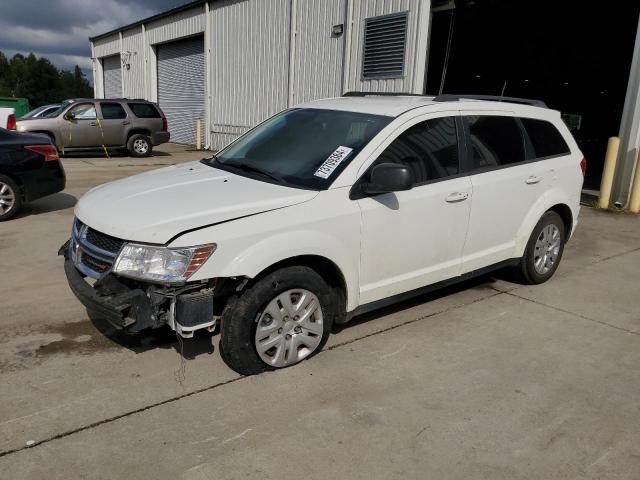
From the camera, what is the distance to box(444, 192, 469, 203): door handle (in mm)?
4148

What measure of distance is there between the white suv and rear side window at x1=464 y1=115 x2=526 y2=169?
0.01 meters

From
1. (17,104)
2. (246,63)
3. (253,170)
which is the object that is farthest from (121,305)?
(17,104)

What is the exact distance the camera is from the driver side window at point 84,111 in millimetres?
15609

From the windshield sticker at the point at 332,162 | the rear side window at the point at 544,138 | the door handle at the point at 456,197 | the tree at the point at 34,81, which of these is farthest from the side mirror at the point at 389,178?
the tree at the point at 34,81

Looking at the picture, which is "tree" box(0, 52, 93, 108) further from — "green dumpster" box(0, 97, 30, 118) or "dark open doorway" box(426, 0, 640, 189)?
"dark open doorway" box(426, 0, 640, 189)

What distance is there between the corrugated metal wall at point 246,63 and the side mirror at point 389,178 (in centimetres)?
1248

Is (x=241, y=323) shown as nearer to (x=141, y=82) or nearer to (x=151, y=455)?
(x=151, y=455)

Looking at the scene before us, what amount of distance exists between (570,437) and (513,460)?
437mm

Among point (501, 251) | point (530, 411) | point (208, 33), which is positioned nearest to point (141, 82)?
point (208, 33)

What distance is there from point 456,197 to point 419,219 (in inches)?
16.9

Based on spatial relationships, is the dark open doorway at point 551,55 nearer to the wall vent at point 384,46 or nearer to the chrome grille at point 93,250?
the wall vent at point 384,46

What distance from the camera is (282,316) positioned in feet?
11.3

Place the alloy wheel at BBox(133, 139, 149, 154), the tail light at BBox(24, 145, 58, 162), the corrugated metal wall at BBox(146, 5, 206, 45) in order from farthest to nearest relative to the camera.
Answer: the corrugated metal wall at BBox(146, 5, 206, 45) < the alloy wheel at BBox(133, 139, 149, 154) < the tail light at BBox(24, 145, 58, 162)

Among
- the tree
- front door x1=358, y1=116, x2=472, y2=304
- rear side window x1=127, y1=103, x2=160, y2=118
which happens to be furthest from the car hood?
the tree
